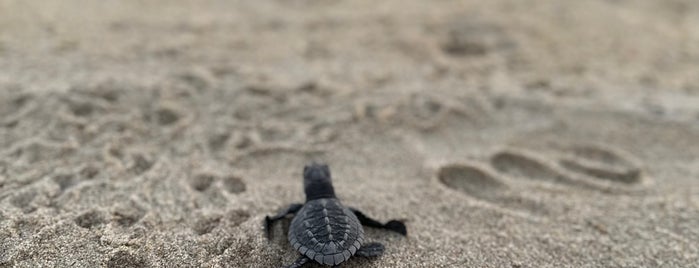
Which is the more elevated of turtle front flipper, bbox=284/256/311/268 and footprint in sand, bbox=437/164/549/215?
footprint in sand, bbox=437/164/549/215

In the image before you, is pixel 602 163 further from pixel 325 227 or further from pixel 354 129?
pixel 325 227

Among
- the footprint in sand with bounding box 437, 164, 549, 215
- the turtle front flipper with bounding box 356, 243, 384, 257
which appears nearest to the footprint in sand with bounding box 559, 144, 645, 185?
the footprint in sand with bounding box 437, 164, 549, 215

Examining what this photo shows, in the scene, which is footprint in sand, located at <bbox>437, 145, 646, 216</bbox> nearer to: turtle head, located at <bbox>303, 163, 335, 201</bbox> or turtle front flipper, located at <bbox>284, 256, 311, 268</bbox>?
turtle head, located at <bbox>303, 163, 335, 201</bbox>

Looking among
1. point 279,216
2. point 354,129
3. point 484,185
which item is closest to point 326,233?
point 279,216

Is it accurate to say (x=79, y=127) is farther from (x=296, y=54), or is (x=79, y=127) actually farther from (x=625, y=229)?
(x=625, y=229)

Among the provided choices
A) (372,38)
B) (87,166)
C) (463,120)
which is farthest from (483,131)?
(87,166)

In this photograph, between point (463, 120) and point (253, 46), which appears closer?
point (463, 120)

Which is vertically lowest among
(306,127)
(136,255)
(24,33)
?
(136,255)

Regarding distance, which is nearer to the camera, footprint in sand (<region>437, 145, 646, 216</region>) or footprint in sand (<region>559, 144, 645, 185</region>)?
footprint in sand (<region>437, 145, 646, 216</region>)
